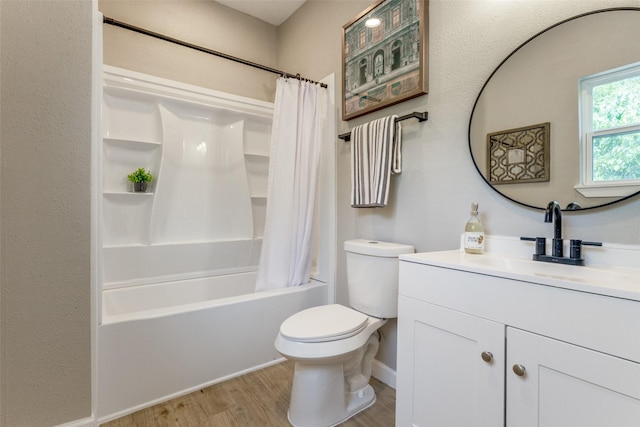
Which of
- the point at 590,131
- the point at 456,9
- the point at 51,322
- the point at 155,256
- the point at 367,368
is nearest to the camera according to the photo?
the point at 590,131

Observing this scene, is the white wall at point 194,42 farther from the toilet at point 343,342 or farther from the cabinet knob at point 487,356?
the cabinet knob at point 487,356

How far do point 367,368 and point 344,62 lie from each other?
193 centimetres

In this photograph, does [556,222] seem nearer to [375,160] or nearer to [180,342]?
[375,160]

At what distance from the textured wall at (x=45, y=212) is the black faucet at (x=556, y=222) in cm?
191

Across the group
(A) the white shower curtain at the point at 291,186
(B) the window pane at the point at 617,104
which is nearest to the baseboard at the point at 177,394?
(A) the white shower curtain at the point at 291,186

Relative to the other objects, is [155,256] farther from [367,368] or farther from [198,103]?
[367,368]

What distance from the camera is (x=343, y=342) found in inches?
54.0

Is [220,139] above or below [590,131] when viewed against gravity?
above

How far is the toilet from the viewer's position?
4.43 feet

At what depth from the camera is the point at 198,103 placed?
2479 mm

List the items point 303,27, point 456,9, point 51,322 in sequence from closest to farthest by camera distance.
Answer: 1. point 51,322
2. point 456,9
3. point 303,27

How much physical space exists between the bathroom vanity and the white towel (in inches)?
22.2

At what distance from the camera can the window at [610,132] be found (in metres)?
0.99

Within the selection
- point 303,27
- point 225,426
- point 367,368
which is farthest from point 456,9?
point 225,426
